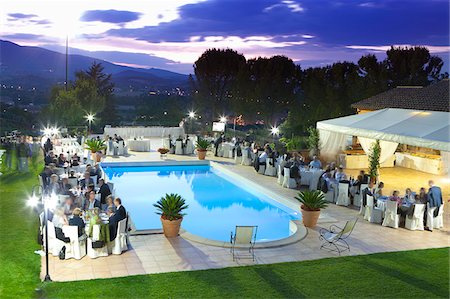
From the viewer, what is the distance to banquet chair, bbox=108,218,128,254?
11.2 m

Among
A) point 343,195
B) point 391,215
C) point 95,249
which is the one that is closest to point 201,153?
point 343,195

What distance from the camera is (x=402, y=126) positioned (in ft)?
65.1

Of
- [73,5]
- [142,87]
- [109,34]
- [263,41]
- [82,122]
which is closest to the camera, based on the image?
[73,5]

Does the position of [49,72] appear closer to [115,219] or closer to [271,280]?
[115,219]

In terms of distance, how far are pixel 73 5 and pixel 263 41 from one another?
76.4 feet

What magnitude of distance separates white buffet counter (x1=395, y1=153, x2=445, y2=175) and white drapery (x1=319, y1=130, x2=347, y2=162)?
3.12 meters

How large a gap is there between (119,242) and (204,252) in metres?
1.97

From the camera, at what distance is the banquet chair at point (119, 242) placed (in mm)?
11211

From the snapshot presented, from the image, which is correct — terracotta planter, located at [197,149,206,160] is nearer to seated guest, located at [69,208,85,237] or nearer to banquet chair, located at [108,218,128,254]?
banquet chair, located at [108,218,128,254]

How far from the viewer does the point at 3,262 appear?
34.7 feet

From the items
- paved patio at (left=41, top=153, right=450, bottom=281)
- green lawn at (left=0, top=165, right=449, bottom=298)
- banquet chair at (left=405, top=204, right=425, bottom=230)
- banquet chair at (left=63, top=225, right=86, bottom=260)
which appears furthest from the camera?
banquet chair at (left=405, top=204, right=425, bottom=230)

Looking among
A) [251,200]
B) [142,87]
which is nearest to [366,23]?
[251,200]

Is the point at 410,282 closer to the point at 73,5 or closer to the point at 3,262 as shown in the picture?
the point at 3,262

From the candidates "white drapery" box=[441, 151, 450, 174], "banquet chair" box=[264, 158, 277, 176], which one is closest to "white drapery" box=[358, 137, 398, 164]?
"white drapery" box=[441, 151, 450, 174]
